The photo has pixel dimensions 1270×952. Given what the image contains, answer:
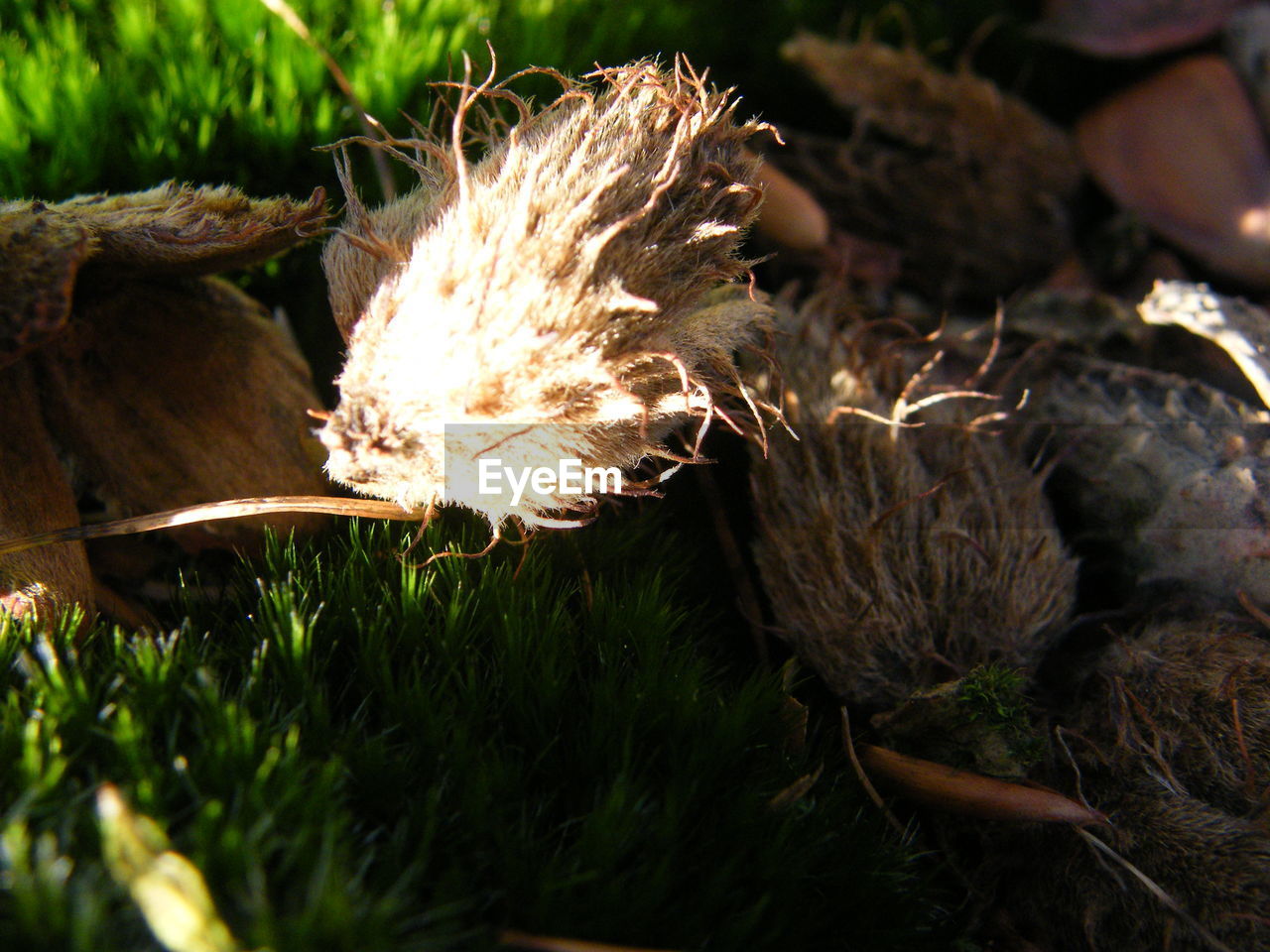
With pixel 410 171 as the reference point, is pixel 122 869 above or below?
below

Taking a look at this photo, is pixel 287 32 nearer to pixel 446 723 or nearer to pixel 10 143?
pixel 10 143

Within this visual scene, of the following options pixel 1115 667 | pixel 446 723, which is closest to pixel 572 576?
pixel 446 723

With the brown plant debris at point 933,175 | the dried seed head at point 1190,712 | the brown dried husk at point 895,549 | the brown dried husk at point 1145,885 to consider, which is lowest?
the brown dried husk at point 1145,885

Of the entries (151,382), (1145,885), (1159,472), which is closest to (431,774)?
(151,382)

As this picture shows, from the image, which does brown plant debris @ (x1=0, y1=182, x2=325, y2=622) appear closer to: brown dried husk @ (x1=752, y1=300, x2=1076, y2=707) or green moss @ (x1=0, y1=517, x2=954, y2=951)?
green moss @ (x1=0, y1=517, x2=954, y2=951)

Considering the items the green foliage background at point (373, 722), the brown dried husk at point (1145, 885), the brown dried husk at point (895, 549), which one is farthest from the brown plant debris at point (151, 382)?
the brown dried husk at point (1145, 885)

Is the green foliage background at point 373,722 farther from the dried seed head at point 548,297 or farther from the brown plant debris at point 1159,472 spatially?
the brown plant debris at point 1159,472

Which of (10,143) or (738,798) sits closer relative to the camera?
(738,798)
